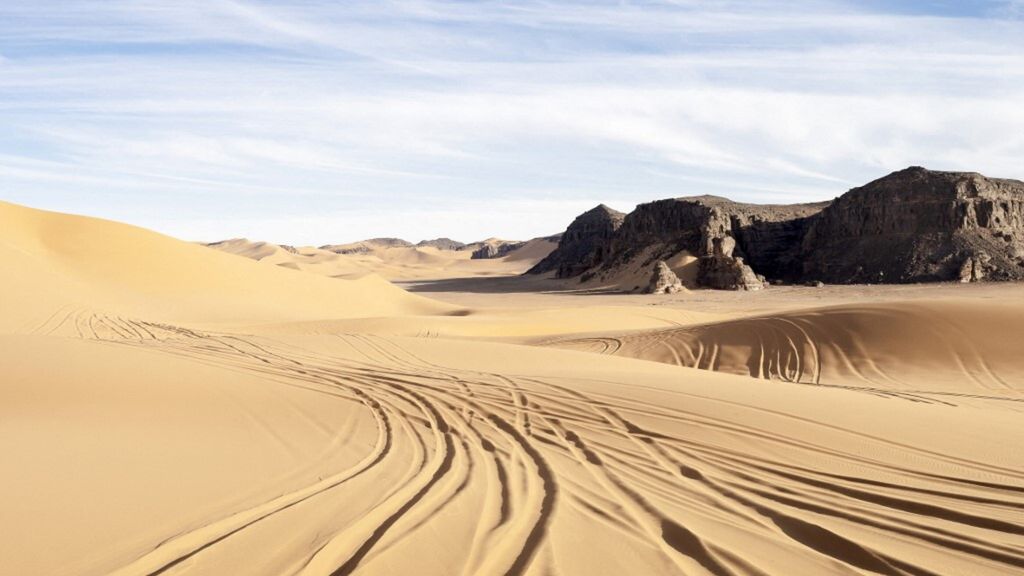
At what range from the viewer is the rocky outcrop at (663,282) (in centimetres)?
5512

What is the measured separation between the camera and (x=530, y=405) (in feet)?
→ 27.6

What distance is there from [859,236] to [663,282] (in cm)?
1896

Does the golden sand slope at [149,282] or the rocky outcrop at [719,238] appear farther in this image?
the rocky outcrop at [719,238]

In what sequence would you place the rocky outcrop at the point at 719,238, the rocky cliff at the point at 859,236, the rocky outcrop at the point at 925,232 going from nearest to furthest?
1. the rocky outcrop at the point at 925,232
2. the rocky cliff at the point at 859,236
3. the rocky outcrop at the point at 719,238

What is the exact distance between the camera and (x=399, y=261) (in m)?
146

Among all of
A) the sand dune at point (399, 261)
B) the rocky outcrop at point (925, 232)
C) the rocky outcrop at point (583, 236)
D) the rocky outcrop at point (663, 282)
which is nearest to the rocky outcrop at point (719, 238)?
the rocky outcrop at point (663, 282)

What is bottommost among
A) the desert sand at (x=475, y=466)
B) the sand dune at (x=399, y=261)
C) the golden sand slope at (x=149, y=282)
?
the desert sand at (x=475, y=466)

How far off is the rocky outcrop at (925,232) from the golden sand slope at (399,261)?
55.7m

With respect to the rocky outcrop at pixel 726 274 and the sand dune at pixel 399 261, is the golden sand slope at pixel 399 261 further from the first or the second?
A: the rocky outcrop at pixel 726 274

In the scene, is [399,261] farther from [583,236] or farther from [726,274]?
[726,274]

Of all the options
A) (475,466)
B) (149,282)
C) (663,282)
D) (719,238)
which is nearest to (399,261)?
(719,238)

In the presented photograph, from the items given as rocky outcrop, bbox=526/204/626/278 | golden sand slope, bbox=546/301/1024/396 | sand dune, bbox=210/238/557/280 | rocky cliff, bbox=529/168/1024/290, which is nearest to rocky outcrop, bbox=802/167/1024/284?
rocky cliff, bbox=529/168/1024/290

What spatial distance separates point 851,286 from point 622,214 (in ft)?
142

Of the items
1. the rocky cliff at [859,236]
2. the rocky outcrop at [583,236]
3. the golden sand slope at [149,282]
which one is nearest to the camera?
the golden sand slope at [149,282]
